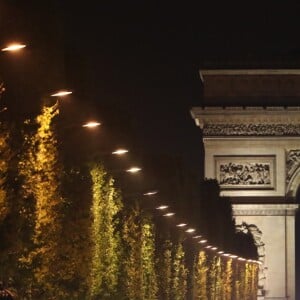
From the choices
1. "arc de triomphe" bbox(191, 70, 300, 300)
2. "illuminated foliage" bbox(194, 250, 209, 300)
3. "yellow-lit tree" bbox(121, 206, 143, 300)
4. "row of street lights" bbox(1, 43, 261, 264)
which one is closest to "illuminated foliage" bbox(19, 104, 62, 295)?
"row of street lights" bbox(1, 43, 261, 264)

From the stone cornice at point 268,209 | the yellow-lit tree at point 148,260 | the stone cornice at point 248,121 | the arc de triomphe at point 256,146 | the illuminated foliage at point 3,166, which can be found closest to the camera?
the illuminated foliage at point 3,166

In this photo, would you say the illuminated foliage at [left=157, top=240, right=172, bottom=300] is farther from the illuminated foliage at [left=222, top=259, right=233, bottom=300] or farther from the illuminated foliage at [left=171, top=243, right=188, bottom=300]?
the illuminated foliage at [left=222, top=259, right=233, bottom=300]

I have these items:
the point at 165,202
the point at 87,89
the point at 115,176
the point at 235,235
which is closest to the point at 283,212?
the point at 235,235

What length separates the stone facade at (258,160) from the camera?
65.6 m

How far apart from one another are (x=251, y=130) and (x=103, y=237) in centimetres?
3552

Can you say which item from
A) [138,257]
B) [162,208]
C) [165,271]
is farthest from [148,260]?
[165,271]

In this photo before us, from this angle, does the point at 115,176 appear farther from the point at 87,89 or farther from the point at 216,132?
the point at 216,132

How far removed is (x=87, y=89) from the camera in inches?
1147

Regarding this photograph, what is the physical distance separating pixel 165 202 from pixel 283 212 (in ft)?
70.4

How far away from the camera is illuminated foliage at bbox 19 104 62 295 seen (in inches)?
909

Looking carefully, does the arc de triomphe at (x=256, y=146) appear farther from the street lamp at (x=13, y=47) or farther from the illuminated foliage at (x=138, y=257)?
the street lamp at (x=13, y=47)

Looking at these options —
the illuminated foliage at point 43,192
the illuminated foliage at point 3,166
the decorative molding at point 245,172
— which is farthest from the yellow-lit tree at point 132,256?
the decorative molding at point 245,172

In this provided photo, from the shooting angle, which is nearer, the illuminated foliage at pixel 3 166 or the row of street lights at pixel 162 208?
the row of street lights at pixel 162 208

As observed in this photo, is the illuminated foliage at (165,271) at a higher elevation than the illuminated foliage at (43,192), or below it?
higher
